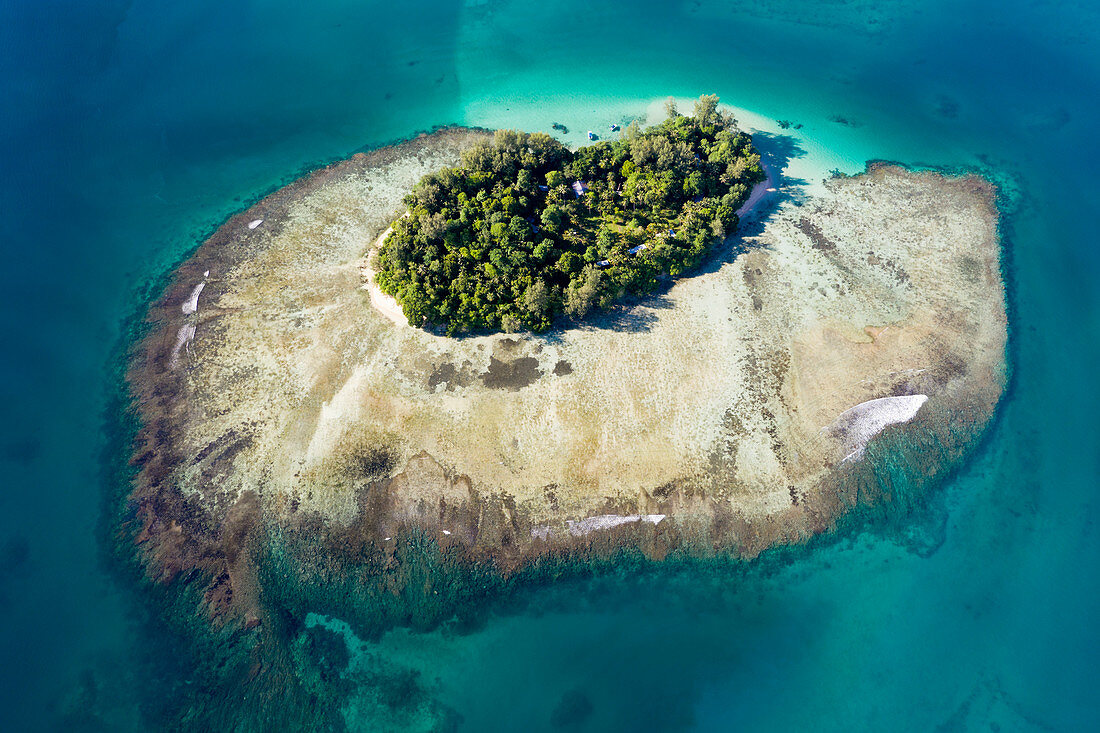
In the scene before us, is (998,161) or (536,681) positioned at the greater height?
(998,161)

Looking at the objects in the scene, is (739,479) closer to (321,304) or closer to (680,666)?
(680,666)

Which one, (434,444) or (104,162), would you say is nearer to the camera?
(434,444)

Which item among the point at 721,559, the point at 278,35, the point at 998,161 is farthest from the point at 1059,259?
the point at 278,35

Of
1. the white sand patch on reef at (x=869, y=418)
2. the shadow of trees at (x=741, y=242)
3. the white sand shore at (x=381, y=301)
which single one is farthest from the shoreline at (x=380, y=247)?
the white sand patch on reef at (x=869, y=418)

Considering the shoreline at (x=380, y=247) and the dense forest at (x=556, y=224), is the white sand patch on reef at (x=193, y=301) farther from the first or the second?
the dense forest at (x=556, y=224)

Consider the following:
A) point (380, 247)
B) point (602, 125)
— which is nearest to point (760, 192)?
point (602, 125)

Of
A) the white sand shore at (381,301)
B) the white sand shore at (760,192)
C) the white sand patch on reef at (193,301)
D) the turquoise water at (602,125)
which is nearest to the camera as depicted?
the turquoise water at (602,125)
